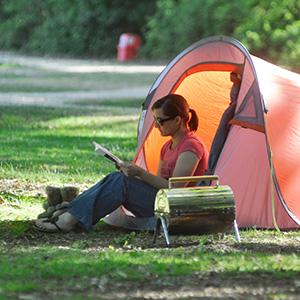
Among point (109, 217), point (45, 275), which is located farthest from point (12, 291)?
point (109, 217)

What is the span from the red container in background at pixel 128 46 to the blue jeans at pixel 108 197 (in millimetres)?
24898

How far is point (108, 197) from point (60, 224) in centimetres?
38

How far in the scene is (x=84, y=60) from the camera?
111 ft

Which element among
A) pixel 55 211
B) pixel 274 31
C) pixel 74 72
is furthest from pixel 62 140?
pixel 274 31

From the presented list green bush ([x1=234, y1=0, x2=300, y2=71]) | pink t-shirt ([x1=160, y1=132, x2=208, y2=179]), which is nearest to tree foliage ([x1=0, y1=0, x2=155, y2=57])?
green bush ([x1=234, y1=0, x2=300, y2=71])

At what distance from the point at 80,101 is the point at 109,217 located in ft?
35.0

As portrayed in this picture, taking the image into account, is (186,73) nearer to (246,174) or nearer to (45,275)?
(246,174)

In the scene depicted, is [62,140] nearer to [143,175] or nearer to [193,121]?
[193,121]

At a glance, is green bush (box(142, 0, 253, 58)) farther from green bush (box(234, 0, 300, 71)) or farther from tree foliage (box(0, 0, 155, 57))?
tree foliage (box(0, 0, 155, 57))

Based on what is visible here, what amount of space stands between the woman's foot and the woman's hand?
493mm

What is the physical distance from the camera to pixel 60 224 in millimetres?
7801

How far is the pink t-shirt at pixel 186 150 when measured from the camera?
7.78 m

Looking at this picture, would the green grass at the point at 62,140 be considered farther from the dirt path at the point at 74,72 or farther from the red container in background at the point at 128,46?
the red container in background at the point at 128,46

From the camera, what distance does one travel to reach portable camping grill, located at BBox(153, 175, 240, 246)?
7.12m
